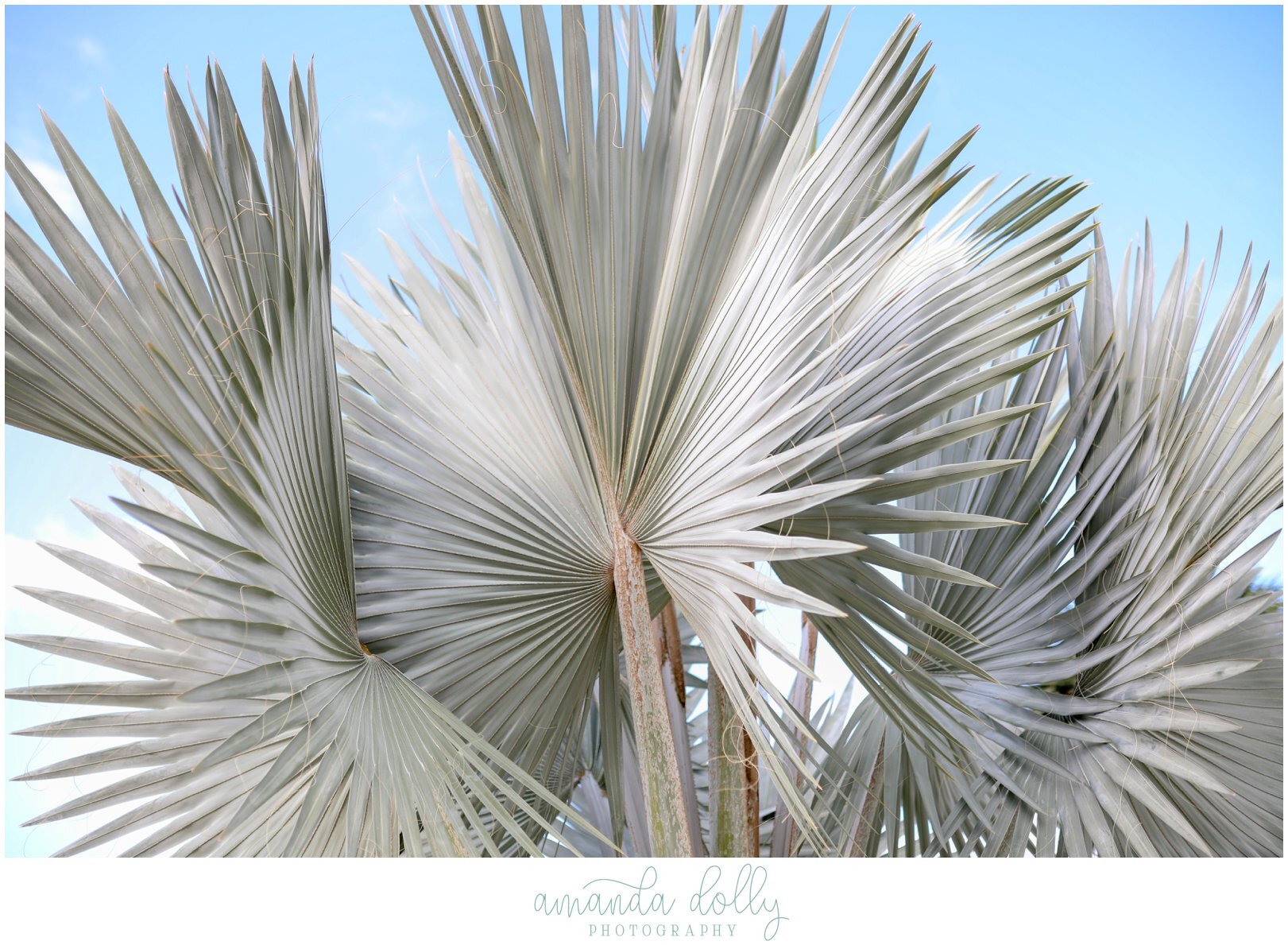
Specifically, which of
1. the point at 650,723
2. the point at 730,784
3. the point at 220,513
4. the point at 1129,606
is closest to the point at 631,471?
the point at 650,723

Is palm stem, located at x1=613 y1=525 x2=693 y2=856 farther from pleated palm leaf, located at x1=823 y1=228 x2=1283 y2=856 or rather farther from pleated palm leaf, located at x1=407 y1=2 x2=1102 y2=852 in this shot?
pleated palm leaf, located at x1=823 y1=228 x2=1283 y2=856

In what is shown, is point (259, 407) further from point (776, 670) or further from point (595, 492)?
point (776, 670)

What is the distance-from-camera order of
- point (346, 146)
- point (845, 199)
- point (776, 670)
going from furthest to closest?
point (776, 670) < point (346, 146) < point (845, 199)

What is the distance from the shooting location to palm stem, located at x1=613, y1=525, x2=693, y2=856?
43.1 inches

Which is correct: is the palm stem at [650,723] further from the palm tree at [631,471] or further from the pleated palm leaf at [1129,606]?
the pleated palm leaf at [1129,606]

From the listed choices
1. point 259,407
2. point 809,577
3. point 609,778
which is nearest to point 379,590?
point 259,407

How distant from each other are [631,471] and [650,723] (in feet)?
1.19


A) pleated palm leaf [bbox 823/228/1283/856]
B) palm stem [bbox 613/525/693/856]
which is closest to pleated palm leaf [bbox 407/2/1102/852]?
palm stem [bbox 613/525/693/856]

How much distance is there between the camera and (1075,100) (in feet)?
4.57

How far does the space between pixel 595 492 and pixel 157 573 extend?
54 centimetres

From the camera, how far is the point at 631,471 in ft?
3.59

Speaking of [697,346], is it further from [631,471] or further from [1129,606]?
[1129,606]

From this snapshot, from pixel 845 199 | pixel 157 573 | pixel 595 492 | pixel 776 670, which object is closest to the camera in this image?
pixel 157 573

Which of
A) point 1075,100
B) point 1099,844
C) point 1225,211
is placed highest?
point 1075,100
